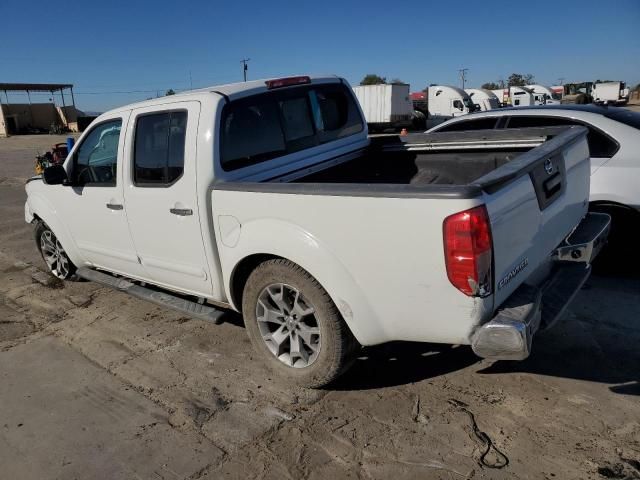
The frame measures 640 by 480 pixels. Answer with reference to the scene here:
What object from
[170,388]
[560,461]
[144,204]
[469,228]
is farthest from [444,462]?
[144,204]

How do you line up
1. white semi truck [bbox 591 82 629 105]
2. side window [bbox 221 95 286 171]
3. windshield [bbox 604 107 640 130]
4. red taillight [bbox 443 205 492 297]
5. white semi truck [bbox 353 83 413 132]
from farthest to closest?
white semi truck [bbox 591 82 629 105] → white semi truck [bbox 353 83 413 132] → windshield [bbox 604 107 640 130] → side window [bbox 221 95 286 171] → red taillight [bbox 443 205 492 297]

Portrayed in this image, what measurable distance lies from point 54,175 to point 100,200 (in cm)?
62

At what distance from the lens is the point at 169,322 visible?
4.58m

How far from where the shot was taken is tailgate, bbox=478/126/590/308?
2.47m

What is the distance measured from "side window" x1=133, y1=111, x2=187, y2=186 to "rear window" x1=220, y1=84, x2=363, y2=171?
1.22 ft

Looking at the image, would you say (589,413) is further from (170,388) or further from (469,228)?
(170,388)

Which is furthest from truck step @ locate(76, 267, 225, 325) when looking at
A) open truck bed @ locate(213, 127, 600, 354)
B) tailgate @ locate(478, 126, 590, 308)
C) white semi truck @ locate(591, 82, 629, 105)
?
white semi truck @ locate(591, 82, 629, 105)

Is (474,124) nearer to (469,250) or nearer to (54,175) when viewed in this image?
(469,250)

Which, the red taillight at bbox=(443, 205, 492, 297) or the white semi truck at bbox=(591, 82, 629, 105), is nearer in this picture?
the red taillight at bbox=(443, 205, 492, 297)

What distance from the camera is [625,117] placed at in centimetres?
485

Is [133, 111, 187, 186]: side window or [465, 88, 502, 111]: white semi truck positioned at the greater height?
[133, 111, 187, 186]: side window

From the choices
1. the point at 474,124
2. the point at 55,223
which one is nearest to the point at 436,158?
the point at 474,124

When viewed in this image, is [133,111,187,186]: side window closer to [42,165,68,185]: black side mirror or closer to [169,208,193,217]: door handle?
[169,208,193,217]: door handle

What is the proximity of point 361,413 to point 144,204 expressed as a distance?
226cm
